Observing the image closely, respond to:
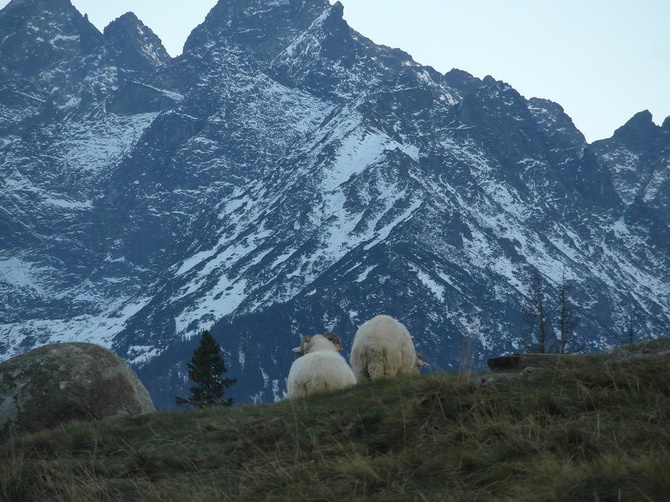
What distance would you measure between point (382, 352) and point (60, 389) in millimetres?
6408

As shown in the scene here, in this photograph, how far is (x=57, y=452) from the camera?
44.2 feet

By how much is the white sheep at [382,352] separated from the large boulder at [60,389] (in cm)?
465

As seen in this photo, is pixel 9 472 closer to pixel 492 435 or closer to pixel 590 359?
pixel 492 435

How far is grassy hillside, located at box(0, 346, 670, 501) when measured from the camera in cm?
909

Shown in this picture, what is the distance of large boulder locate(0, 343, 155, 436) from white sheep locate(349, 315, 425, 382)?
4.65 m

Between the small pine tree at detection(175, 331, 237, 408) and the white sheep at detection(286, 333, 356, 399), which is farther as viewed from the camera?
the small pine tree at detection(175, 331, 237, 408)

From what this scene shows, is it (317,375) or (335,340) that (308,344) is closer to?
(335,340)

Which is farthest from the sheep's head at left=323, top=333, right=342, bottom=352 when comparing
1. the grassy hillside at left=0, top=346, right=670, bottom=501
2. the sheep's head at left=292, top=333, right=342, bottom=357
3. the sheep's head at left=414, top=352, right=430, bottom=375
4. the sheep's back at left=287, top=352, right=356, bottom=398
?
the grassy hillside at left=0, top=346, right=670, bottom=501

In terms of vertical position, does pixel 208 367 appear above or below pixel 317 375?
below

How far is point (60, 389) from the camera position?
19.1 m

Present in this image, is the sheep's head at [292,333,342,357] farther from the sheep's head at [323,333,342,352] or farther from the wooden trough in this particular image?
Answer: the wooden trough

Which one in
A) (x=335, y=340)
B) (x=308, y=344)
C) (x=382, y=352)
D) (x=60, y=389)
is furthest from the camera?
(x=335, y=340)

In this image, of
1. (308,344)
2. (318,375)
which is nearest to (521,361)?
(318,375)

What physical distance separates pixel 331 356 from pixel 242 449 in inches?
300
